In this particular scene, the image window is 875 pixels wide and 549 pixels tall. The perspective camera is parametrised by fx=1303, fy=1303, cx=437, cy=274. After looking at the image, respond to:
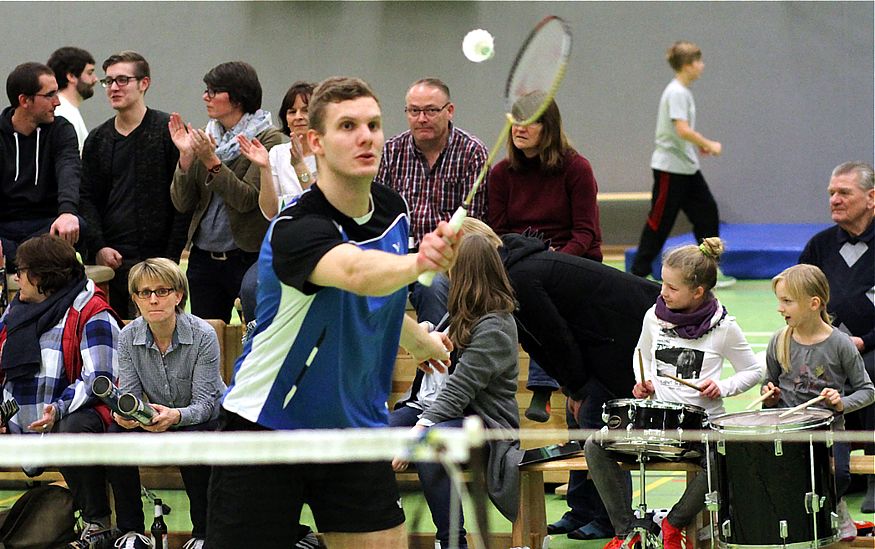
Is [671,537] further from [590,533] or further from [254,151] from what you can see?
[254,151]

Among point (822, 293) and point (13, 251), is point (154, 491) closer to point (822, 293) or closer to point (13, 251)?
point (13, 251)

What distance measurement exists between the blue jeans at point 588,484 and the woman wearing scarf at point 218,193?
6.76 ft

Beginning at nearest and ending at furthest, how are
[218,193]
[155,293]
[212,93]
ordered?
[155,293], [218,193], [212,93]

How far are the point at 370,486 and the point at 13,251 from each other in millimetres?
4331

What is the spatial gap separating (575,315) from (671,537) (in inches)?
43.8

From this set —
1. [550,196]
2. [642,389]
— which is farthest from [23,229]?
[642,389]

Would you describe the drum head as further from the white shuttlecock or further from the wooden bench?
the white shuttlecock

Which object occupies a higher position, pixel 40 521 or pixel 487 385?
pixel 487 385

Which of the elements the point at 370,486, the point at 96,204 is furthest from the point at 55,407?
the point at 370,486

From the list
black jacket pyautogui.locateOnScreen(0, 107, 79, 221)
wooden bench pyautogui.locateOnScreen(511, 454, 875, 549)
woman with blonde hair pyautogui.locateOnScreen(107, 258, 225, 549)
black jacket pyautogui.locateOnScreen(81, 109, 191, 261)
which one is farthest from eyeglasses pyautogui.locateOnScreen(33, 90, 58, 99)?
wooden bench pyautogui.locateOnScreen(511, 454, 875, 549)

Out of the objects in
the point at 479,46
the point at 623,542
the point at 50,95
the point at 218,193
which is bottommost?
the point at 623,542

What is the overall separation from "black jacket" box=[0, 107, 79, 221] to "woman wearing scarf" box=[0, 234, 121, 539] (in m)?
1.47

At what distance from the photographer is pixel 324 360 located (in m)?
3.89

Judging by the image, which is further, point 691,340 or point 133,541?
point 133,541
